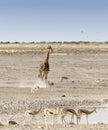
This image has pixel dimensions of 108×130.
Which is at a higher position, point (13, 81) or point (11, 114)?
point (13, 81)

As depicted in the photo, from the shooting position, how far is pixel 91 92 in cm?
2673

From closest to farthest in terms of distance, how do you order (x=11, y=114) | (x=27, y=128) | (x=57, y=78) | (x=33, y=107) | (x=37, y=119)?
(x=27, y=128) → (x=37, y=119) → (x=11, y=114) → (x=33, y=107) → (x=57, y=78)

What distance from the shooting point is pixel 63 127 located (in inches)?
603

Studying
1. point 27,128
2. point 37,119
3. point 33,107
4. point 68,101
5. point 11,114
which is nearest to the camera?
point 27,128

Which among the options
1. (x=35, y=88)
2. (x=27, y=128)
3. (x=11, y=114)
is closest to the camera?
(x=27, y=128)

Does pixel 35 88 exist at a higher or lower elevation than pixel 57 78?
lower

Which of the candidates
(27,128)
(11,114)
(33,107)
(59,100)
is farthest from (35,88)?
(27,128)

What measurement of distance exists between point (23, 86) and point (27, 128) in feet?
47.0

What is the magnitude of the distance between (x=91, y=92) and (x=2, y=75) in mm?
12111

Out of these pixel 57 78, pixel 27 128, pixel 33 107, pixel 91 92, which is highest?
pixel 57 78

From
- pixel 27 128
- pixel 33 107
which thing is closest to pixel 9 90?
pixel 33 107

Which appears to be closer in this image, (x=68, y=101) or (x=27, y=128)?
(x=27, y=128)

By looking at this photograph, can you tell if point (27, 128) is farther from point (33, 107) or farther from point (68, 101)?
point (68, 101)

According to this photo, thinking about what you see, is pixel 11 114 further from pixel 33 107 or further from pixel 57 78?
pixel 57 78
